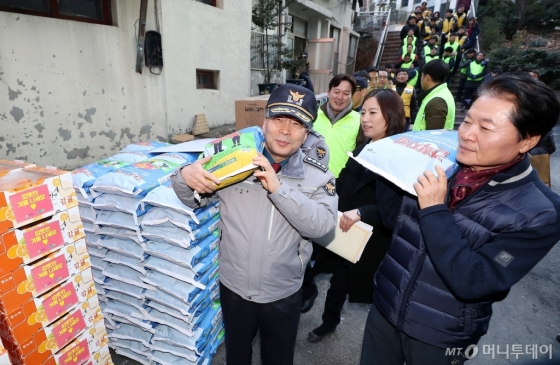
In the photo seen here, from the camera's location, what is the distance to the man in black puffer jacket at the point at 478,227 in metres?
1.08

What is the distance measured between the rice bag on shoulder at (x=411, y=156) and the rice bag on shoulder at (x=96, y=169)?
1.92m

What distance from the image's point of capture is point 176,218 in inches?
76.8

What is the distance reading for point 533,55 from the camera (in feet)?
43.5

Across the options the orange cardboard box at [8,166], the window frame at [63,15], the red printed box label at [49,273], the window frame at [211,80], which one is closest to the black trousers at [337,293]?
the red printed box label at [49,273]

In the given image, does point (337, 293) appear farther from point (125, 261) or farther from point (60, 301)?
point (60, 301)

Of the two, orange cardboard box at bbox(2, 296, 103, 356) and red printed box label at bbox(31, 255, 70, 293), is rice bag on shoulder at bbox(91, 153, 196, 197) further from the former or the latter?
orange cardboard box at bbox(2, 296, 103, 356)

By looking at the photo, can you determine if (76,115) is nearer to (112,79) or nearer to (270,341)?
(112,79)

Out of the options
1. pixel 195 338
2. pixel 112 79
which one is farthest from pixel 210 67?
pixel 195 338

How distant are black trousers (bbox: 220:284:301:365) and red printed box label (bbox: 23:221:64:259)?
36.2 inches

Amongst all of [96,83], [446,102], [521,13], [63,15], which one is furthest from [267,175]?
[521,13]

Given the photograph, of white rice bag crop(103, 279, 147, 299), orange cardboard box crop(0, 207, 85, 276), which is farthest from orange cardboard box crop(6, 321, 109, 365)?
orange cardboard box crop(0, 207, 85, 276)

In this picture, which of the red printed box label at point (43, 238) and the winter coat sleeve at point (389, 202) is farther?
the winter coat sleeve at point (389, 202)

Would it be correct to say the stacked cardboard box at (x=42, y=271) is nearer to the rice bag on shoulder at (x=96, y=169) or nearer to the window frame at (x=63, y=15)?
the rice bag on shoulder at (x=96, y=169)

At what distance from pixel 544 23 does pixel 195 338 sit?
25593 millimetres
